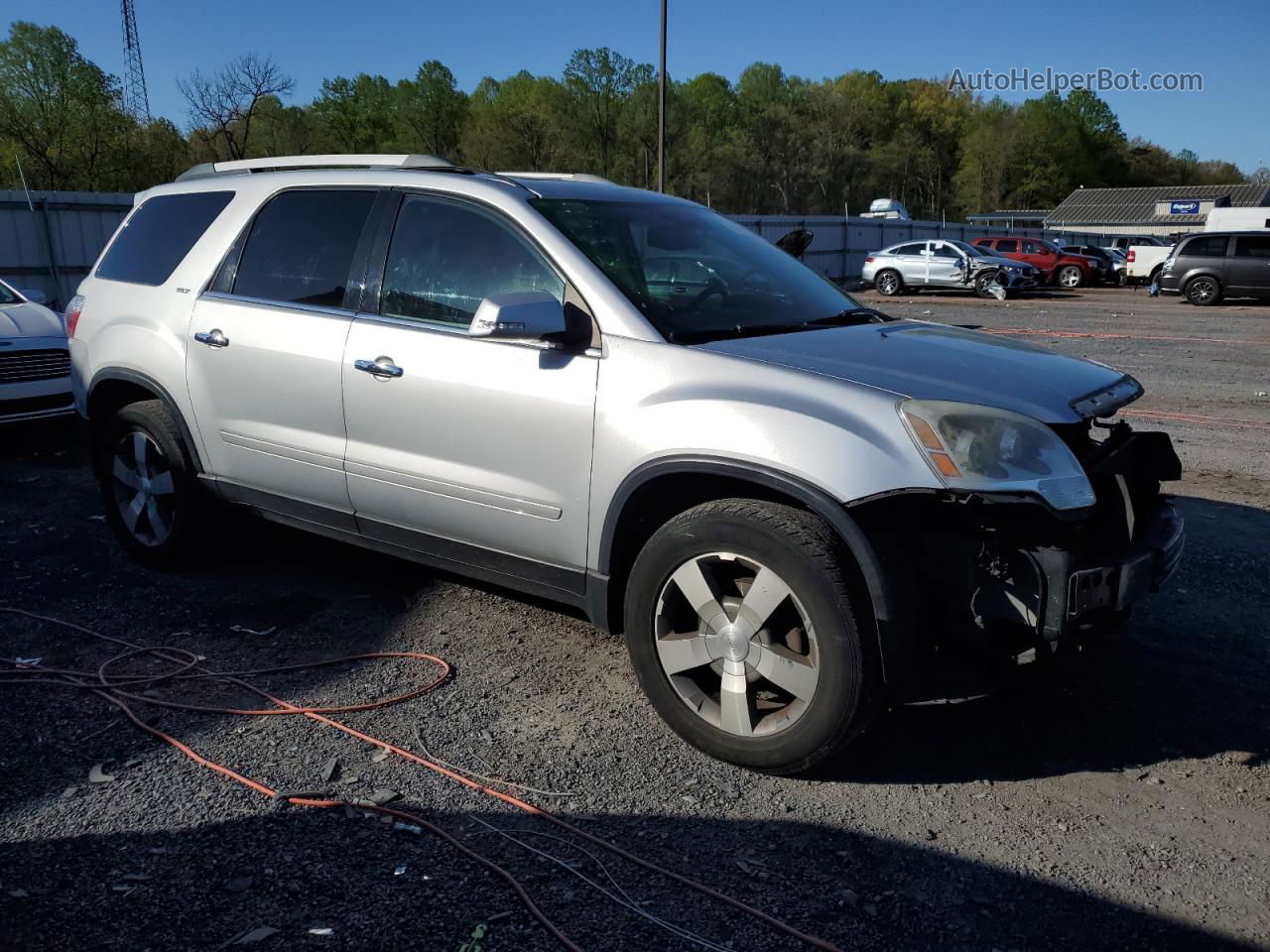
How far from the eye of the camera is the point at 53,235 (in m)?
17.9

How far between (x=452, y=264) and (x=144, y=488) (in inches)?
86.9

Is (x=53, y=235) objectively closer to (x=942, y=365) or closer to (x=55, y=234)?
(x=55, y=234)

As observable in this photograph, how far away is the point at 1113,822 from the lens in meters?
3.07

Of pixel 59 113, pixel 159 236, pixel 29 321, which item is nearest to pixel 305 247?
pixel 159 236

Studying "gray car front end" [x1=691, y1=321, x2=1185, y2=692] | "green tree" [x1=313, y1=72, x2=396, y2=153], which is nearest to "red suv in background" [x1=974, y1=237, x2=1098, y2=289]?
"gray car front end" [x1=691, y1=321, x2=1185, y2=692]

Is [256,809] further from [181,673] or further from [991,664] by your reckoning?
[991,664]

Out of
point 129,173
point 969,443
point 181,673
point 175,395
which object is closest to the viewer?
point 969,443

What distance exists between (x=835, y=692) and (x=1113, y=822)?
87cm

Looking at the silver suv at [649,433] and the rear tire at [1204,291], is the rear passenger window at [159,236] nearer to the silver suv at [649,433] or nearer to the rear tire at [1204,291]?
the silver suv at [649,433]

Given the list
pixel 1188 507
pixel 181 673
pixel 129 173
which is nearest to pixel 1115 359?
pixel 1188 507

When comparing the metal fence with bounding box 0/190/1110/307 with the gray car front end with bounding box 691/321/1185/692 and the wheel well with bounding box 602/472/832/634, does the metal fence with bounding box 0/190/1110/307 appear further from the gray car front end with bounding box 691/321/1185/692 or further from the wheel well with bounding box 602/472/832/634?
the gray car front end with bounding box 691/321/1185/692

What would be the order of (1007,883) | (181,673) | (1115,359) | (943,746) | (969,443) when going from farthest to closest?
(1115,359) < (181,673) < (943,746) < (969,443) < (1007,883)

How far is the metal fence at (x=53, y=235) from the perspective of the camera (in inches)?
684

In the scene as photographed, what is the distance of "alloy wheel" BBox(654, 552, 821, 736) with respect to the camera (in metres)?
3.16
